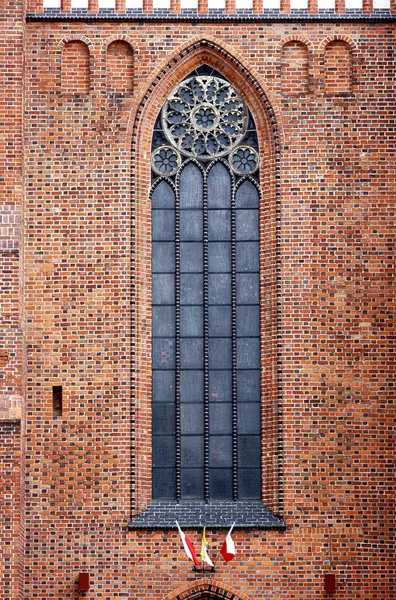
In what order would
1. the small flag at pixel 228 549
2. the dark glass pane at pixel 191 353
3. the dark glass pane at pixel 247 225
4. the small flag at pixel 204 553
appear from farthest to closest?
the dark glass pane at pixel 247 225, the dark glass pane at pixel 191 353, the small flag at pixel 204 553, the small flag at pixel 228 549

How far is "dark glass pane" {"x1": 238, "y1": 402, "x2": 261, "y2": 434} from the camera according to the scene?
29094mm

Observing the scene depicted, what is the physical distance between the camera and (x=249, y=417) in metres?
29.1

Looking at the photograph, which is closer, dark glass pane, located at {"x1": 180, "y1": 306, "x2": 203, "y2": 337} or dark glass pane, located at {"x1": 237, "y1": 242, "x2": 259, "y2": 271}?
dark glass pane, located at {"x1": 180, "y1": 306, "x2": 203, "y2": 337}

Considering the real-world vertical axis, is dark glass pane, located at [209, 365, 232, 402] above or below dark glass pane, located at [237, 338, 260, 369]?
below

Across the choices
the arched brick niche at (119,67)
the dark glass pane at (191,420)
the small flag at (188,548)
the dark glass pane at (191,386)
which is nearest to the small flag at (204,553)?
the small flag at (188,548)

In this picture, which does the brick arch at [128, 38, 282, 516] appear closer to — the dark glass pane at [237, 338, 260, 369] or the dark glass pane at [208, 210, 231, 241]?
the dark glass pane at [237, 338, 260, 369]

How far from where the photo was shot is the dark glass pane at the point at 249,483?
28.9 meters

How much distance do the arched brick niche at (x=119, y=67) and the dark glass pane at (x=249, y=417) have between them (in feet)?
17.6

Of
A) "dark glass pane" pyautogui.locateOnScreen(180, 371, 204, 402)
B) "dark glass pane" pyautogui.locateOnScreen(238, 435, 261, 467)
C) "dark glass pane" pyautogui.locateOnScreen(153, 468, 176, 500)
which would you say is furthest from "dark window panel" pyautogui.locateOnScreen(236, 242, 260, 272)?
"dark glass pane" pyautogui.locateOnScreen(153, 468, 176, 500)

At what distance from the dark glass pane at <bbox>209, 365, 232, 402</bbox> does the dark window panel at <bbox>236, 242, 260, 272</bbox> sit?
1.72 meters

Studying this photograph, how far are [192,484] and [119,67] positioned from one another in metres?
6.78

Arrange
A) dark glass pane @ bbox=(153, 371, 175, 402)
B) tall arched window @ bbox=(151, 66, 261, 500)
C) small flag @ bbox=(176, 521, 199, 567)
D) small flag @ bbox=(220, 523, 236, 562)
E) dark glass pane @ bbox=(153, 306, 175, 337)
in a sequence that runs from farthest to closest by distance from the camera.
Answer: dark glass pane @ bbox=(153, 306, 175, 337) → dark glass pane @ bbox=(153, 371, 175, 402) → tall arched window @ bbox=(151, 66, 261, 500) → small flag @ bbox=(176, 521, 199, 567) → small flag @ bbox=(220, 523, 236, 562)

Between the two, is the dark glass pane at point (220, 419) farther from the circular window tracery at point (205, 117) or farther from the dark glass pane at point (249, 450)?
the circular window tracery at point (205, 117)

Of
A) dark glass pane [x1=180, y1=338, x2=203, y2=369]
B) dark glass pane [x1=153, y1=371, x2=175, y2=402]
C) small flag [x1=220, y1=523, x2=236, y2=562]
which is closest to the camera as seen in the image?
small flag [x1=220, y1=523, x2=236, y2=562]
